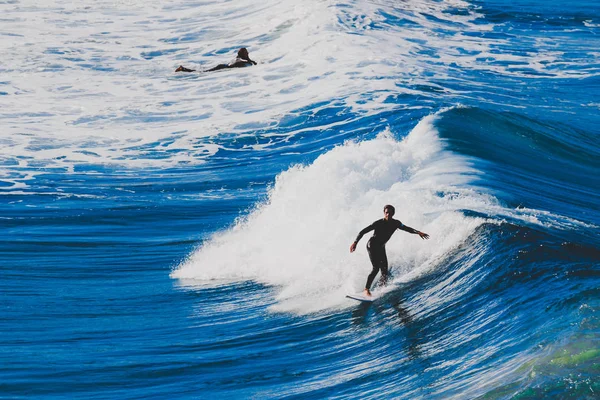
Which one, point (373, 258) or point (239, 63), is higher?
point (373, 258)

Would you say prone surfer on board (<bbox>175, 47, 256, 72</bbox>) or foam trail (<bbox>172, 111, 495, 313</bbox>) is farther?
prone surfer on board (<bbox>175, 47, 256, 72</bbox>)

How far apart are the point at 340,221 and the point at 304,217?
100 centimetres

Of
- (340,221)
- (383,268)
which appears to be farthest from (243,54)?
(383,268)

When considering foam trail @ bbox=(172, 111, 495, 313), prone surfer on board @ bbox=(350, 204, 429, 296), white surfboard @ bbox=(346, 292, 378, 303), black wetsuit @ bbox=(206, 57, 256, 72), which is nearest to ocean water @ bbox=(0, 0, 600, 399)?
foam trail @ bbox=(172, 111, 495, 313)

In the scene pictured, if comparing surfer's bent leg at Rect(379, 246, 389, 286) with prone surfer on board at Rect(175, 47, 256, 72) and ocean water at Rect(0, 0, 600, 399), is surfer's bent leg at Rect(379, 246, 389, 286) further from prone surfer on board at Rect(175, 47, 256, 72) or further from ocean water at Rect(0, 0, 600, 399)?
prone surfer on board at Rect(175, 47, 256, 72)

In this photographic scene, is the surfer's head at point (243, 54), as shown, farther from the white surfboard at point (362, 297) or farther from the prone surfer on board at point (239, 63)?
the white surfboard at point (362, 297)

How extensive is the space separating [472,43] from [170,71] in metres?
9.66

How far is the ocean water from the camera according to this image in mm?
9781

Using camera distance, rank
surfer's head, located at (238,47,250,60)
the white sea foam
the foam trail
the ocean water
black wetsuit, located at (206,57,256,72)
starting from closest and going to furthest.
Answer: the ocean water → the foam trail → the white sea foam → black wetsuit, located at (206,57,256,72) → surfer's head, located at (238,47,250,60)

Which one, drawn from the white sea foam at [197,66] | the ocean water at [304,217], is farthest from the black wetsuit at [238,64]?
the ocean water at [304,217]

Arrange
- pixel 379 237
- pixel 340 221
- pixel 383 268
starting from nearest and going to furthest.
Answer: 1. pixel 379 237
2. pixel 383 268
3. pixel 340 221

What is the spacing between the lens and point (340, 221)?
14531 millimetres

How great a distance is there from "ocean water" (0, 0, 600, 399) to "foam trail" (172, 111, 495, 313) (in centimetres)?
5

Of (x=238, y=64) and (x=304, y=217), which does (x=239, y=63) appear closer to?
(x=238, y=64)
